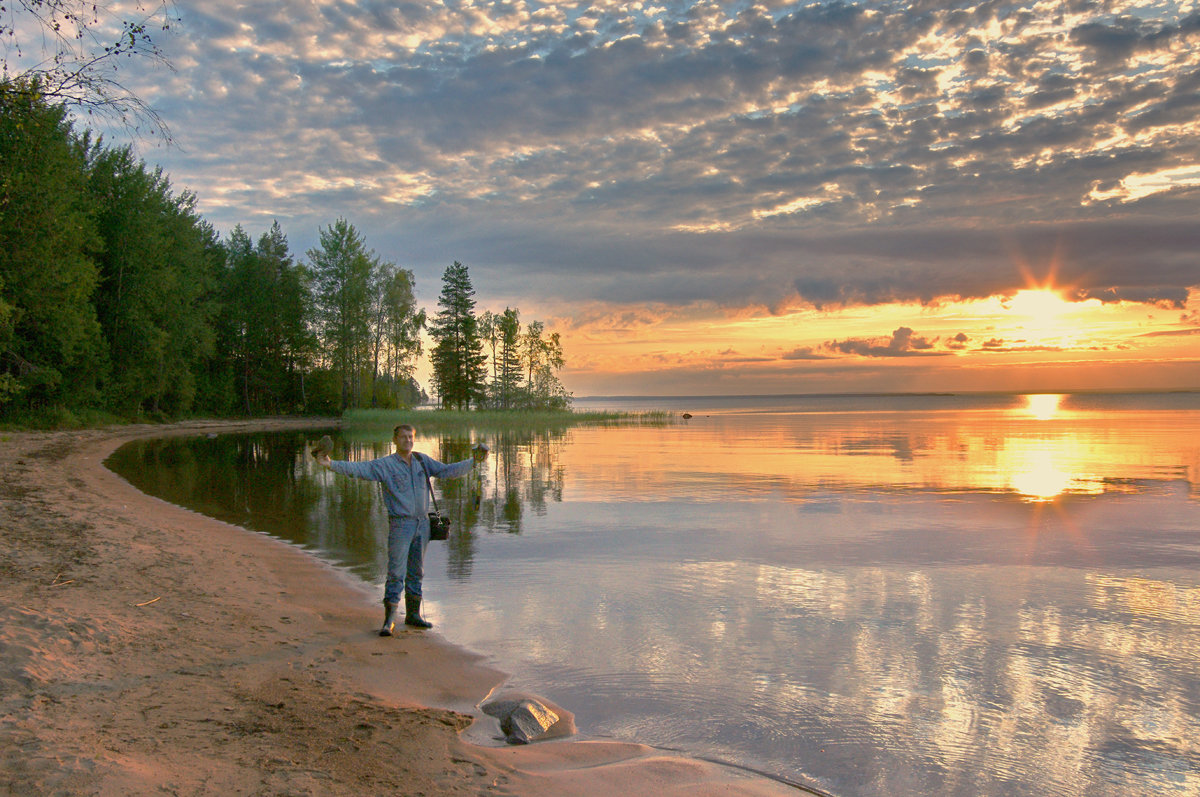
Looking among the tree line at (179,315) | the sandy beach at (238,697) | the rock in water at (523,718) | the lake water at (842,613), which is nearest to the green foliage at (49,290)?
the tree line at (179,315)

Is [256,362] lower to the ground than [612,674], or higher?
higher

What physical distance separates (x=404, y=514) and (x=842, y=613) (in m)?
5.26

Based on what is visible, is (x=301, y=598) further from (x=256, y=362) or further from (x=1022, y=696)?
(x=256, y=362)

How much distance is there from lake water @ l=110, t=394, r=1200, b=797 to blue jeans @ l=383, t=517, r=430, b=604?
0.72 metres

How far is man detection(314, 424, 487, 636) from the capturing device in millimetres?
7902

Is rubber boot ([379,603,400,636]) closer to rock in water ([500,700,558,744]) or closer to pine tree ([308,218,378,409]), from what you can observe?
rock in water ([500,700,558,744])

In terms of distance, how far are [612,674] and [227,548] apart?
7810 mm

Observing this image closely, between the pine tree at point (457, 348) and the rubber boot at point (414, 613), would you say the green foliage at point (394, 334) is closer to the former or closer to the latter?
the pine tree at point (457, 348)

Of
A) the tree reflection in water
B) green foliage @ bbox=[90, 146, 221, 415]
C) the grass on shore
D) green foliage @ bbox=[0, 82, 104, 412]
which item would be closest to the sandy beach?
the tree reflection in water

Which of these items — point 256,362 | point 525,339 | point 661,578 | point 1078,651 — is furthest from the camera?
point 525,339

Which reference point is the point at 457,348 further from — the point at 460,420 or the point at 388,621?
the point at 388,621

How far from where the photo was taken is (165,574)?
925cm

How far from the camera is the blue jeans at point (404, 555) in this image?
7934mm

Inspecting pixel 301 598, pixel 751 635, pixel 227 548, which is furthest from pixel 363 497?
pixel 751 635
